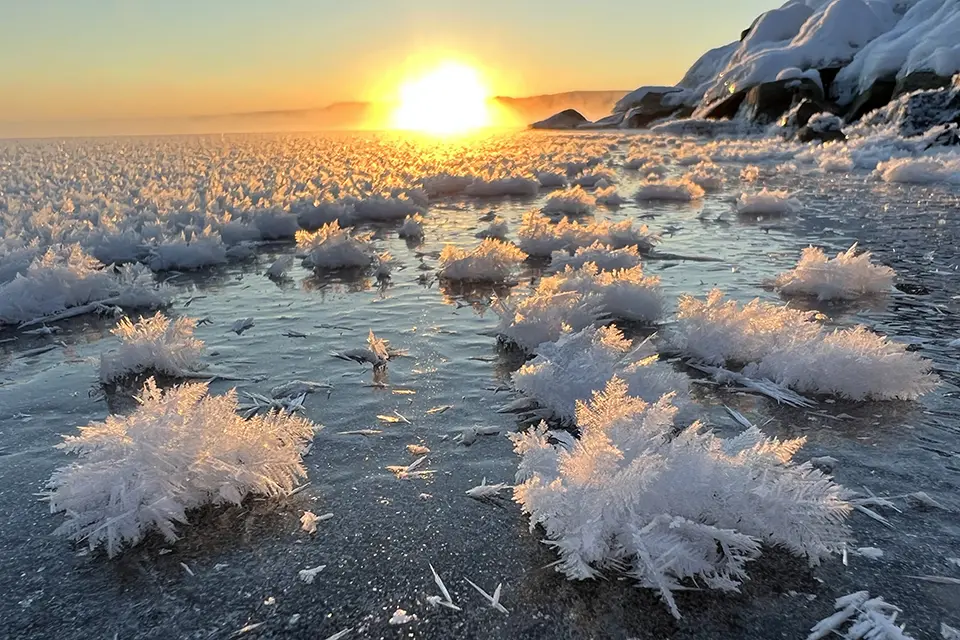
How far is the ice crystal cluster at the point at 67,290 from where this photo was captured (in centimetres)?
828

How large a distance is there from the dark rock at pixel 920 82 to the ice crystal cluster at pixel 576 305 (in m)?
57.7

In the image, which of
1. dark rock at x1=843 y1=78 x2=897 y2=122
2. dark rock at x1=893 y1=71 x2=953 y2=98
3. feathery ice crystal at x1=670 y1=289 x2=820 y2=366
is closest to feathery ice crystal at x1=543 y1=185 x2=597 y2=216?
feathery ice crystal at x1=670 y1=289 x2=820 y2=366

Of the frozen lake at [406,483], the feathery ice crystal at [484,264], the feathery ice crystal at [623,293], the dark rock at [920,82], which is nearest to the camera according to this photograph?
the frozen lake at [406,483]

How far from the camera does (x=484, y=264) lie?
9938 millimetres

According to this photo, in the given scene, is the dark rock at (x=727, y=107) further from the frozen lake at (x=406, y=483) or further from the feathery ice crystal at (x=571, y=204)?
the frozen lake at (x=406, y=483)

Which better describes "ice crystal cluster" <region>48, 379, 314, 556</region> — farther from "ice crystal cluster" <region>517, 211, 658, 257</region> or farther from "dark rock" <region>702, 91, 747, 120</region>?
"dark rock" <region>702, 91, 747, 120</region>

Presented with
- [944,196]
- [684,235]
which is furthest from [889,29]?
[684,235]

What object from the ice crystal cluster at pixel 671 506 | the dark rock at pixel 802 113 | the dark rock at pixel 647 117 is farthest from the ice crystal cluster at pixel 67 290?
the dark rock at pixel 647 117

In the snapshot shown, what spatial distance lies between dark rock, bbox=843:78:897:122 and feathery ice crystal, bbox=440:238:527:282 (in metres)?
59.5

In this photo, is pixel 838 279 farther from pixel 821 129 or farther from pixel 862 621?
pixel 821 129

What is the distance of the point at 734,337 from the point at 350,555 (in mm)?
4284

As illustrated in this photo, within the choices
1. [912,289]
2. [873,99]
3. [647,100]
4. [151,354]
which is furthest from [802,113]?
[151,354]

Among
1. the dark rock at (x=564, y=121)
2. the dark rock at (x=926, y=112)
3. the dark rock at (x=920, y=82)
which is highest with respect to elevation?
the dark rock at (x=920, y=82)

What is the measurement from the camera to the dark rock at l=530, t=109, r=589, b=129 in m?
130
